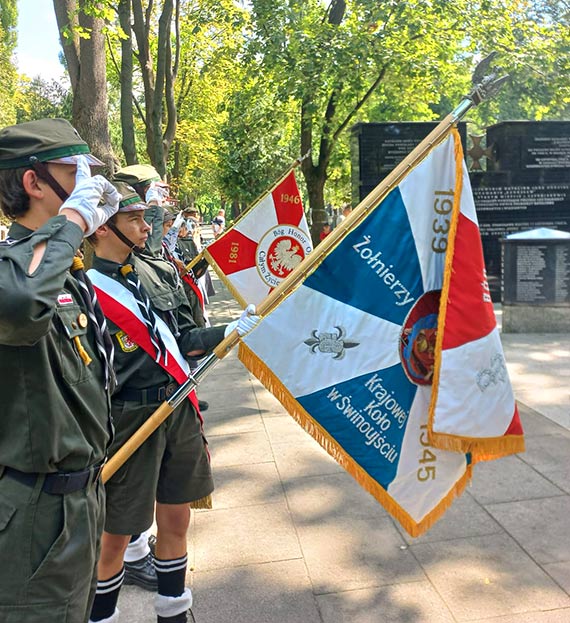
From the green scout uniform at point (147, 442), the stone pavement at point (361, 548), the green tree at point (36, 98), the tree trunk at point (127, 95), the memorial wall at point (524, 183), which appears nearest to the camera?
the green scout uniform at point (147, 442)

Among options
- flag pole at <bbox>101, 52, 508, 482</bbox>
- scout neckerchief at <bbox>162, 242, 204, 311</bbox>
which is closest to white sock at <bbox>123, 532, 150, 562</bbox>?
flag pole at <bbox>101, 52, 508, 482</bbox>

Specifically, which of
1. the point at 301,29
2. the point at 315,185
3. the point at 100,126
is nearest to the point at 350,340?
the point at 100,126

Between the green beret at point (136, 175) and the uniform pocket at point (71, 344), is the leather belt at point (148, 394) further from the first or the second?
the green beret at point (136, 175)

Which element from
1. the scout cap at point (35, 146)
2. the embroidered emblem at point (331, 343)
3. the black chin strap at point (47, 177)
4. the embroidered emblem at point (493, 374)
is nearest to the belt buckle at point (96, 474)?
the black chin strap at point (47, 177)

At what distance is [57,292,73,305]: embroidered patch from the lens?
183cm

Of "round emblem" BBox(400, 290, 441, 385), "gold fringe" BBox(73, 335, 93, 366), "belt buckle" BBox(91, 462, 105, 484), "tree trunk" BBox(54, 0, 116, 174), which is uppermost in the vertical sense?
"tree trunk" BBox(54, 0, 116, 174)

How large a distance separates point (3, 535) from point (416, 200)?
6.90 ft

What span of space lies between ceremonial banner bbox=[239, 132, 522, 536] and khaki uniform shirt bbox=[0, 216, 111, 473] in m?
1.06

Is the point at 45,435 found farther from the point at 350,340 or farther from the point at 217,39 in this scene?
the point at 217,39

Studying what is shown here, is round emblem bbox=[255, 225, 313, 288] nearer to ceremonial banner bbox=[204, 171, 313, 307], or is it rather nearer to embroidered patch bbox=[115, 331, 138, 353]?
ceremonial banner bbox=[204, 171, 313, 307]

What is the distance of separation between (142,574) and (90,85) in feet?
17.6

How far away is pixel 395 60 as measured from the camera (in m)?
12.4

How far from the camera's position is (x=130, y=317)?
271 centimetres

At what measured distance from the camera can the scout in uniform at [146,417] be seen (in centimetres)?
270
